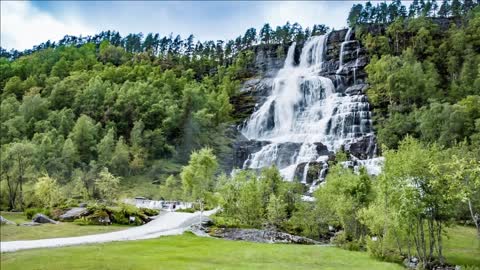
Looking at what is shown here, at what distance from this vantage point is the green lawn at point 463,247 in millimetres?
30000

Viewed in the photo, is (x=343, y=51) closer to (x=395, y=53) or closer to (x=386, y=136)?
(x=395, y=53)

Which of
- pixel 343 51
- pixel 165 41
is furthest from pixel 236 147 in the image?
pixel 165 41

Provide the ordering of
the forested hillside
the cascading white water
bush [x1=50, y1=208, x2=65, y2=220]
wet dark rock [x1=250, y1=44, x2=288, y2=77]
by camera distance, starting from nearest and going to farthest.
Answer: bush [x1=50, y1=208, x2=65, y2=220] → the forested hillside → the cascading white water → wet dark rock [x1=250, y1=44, x2=288, y2=77]

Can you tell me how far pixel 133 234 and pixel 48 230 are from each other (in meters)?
7.74

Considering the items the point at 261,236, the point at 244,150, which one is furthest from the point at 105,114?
the point at 261,236

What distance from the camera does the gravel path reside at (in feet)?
96.7

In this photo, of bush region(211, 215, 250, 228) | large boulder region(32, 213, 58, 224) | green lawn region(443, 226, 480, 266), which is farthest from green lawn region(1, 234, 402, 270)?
large boulder region(32, 213, 58, 224)

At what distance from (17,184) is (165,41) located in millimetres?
132749

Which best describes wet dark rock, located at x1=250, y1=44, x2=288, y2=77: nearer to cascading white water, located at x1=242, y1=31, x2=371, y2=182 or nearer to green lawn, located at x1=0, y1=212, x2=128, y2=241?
cascading white water, located at x1=242, y1=31, x2=371, y2=182

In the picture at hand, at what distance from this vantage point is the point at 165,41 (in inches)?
7441

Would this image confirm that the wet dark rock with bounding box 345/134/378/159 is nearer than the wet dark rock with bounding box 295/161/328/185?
No

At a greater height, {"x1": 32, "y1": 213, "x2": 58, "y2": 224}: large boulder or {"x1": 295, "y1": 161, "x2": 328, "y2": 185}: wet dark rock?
{"x1": 295, "y1": 161, "x2": 328, "y2": 185}: wet dark rock

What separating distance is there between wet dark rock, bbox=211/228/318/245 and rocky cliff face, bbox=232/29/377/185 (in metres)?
32.6

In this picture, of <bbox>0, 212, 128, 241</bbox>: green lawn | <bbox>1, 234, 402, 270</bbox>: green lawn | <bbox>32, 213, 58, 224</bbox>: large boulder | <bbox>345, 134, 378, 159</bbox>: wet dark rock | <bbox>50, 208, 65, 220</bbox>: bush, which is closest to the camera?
<bbox>1, 234, 402, 270</bbox>: green lawn
